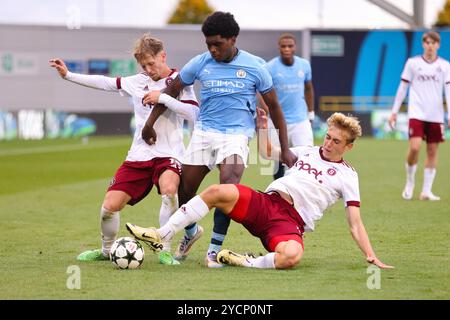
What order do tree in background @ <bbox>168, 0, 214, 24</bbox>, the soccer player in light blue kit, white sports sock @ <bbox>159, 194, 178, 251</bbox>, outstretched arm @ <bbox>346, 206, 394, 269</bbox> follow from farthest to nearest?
tree in background @ <bbox>168, 0, 214, 24</bbox> → white sports sock @ <bbox>159, 194, 178, 251</bbox> → the soccer player in light blue kit → outstretched arm @ <bbox>346, 206, 394, 269</bbox>

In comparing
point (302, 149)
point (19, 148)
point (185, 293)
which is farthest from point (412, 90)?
point (19, 148)

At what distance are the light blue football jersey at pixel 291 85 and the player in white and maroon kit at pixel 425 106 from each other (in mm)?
1623

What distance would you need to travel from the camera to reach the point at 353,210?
9016mm

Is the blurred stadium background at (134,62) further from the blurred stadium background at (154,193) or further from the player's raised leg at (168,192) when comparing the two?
the player's raised leg at (168,192)

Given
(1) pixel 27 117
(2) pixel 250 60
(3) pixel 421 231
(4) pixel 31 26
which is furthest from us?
(4) pixel 31 26

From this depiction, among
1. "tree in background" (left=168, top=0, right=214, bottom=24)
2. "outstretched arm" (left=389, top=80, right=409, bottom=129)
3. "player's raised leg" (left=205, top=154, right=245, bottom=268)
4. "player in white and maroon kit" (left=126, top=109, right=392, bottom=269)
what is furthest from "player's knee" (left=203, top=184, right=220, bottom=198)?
"tree in background" (left=168, top=0, right=214, bottom=24)

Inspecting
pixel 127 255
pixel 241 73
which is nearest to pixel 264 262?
pixel 127 255

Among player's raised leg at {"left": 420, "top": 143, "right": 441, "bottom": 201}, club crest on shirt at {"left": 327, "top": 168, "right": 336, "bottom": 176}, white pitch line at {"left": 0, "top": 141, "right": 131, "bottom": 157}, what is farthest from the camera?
white pitch line at {"left": 0, "top": 141, "right": 131, "bottom": 157}

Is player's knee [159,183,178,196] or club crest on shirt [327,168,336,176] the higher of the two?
club crest on shirt [327,168,336,176]

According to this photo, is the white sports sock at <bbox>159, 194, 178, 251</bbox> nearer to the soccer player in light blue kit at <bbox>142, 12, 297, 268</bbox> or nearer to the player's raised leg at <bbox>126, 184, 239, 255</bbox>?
the soccer player in light blue kit at <bbox>142, 12, 297, 268</bbox>

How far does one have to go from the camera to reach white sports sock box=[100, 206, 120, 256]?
32.3 ft

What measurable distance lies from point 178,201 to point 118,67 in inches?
1281

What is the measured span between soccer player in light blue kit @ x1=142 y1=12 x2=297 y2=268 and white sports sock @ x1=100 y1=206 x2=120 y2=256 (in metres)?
0.76

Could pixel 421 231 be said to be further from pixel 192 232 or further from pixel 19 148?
pixel 19 148
